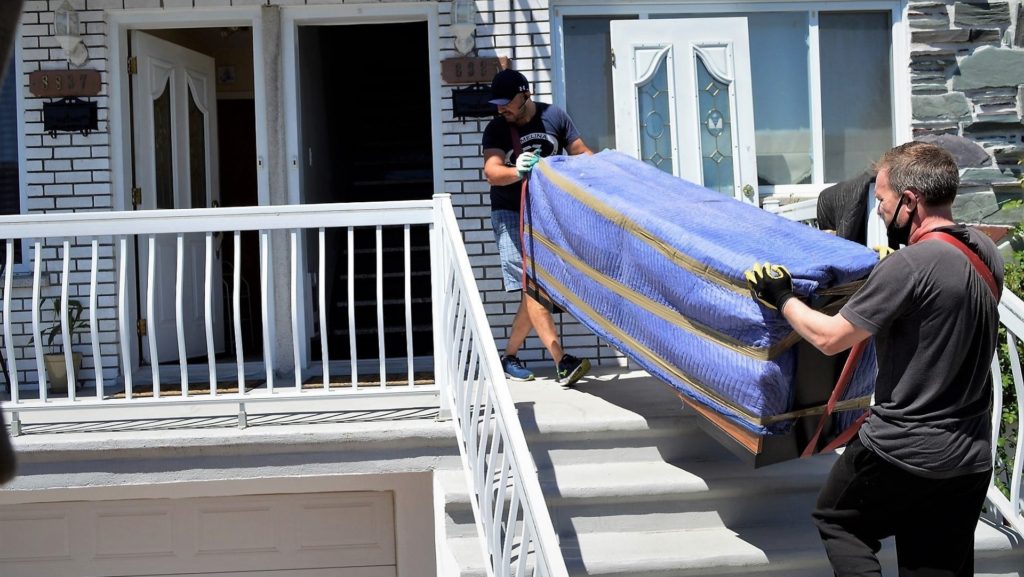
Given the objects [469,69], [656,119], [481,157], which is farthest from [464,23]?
[656,119]

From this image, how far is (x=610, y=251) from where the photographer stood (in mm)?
4113

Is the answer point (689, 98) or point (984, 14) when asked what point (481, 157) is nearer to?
point (689, 98)

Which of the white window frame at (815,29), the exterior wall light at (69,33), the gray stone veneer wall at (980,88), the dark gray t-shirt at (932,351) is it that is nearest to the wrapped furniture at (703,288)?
the dark gray t-shirt at (932,351)

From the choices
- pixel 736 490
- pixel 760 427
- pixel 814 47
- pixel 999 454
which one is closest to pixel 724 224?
pixel 760 427

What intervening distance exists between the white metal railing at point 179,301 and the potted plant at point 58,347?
0.10 feet

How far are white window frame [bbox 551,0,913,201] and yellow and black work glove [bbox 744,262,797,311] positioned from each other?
3323 millimetres

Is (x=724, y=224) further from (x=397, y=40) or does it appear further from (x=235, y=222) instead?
(x=397, y=40)

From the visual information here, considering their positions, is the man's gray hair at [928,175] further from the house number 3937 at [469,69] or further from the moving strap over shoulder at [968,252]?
the house number 3937 at [469,69]

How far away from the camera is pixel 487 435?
12.0 feet

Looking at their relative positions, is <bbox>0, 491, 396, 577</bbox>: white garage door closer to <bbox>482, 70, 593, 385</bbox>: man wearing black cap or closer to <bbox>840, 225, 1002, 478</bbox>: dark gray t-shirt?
<bbox>482, 70, 593, 385</bbox>: man wearing black cap

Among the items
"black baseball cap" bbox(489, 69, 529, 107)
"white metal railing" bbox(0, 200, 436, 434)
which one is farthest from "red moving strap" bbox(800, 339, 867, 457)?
"black baseball cap" bbox(489, 69, 529, 107)

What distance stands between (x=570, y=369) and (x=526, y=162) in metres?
1.07

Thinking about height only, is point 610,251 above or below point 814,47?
below

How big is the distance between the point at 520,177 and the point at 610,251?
2.98ft
